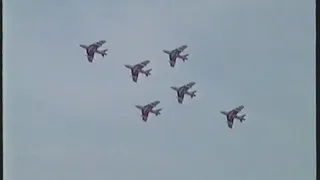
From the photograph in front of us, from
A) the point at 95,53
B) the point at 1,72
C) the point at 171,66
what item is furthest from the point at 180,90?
the point at 1,72

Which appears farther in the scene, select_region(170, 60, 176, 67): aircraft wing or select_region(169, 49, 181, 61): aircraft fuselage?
select_region(170, 60, 176, 67): aircraft wing

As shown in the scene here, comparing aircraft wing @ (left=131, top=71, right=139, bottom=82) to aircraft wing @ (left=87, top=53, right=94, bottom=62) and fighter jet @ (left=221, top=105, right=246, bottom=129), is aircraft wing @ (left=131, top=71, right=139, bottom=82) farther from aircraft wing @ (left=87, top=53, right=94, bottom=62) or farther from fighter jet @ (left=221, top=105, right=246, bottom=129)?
fighter jet @ (left=221, top=105, right=246, bottom=129)

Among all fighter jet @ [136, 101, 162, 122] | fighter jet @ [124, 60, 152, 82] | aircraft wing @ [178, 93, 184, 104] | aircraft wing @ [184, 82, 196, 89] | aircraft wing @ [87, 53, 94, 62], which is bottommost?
fighter jet @ [136, 101, 162, 122]

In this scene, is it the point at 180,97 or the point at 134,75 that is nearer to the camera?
the point at 134,75

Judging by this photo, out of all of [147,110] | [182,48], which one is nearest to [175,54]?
[182,48]

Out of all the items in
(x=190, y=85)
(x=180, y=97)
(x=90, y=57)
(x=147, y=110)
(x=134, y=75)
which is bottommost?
(x=147, y=110)

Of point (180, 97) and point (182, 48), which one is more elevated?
point (182, 48)

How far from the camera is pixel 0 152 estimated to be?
7930 millimetres

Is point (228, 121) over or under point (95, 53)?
under

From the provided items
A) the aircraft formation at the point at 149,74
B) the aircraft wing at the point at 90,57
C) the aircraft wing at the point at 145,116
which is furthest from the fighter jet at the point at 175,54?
the aircraft wing at the point at 90,57

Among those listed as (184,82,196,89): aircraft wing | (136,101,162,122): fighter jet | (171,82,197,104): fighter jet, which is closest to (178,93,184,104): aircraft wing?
(171,82,197,104): fighter jet

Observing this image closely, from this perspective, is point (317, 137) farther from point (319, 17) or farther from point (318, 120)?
point (319, 17)

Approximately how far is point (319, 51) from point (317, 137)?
0.96 metres

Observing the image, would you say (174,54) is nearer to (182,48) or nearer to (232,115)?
(182,48)
